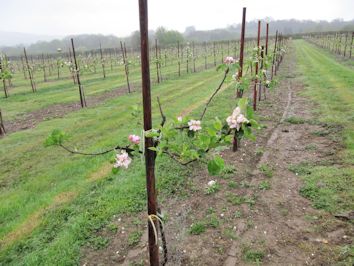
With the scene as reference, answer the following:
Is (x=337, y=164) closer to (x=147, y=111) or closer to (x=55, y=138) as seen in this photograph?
(x=147, y=111)

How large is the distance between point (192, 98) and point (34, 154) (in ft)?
21.8

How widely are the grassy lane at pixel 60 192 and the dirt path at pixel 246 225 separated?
35cm

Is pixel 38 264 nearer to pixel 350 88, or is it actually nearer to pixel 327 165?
pixel 327 165

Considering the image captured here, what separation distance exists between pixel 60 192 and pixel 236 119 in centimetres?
Result: 421

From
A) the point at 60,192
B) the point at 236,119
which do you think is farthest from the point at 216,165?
the point at 60,192

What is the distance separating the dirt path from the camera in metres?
3.40

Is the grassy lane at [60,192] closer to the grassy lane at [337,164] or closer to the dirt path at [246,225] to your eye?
the dirt path at [246,225]

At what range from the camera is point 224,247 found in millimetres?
3525

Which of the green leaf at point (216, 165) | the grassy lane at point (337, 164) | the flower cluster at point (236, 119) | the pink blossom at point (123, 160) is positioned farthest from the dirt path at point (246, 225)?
the flower cluster at point (236, 119)

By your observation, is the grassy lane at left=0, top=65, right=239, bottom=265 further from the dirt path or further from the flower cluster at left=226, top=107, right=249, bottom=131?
the flower cluster at left=226, top=107, right=249, bottom=131

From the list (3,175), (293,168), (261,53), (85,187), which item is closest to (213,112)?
(261,53)

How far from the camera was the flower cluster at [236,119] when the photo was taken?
1.91 meters

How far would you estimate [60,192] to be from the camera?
5.23 m

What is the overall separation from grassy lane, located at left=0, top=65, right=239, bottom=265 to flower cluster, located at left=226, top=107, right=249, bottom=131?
4.75ft
